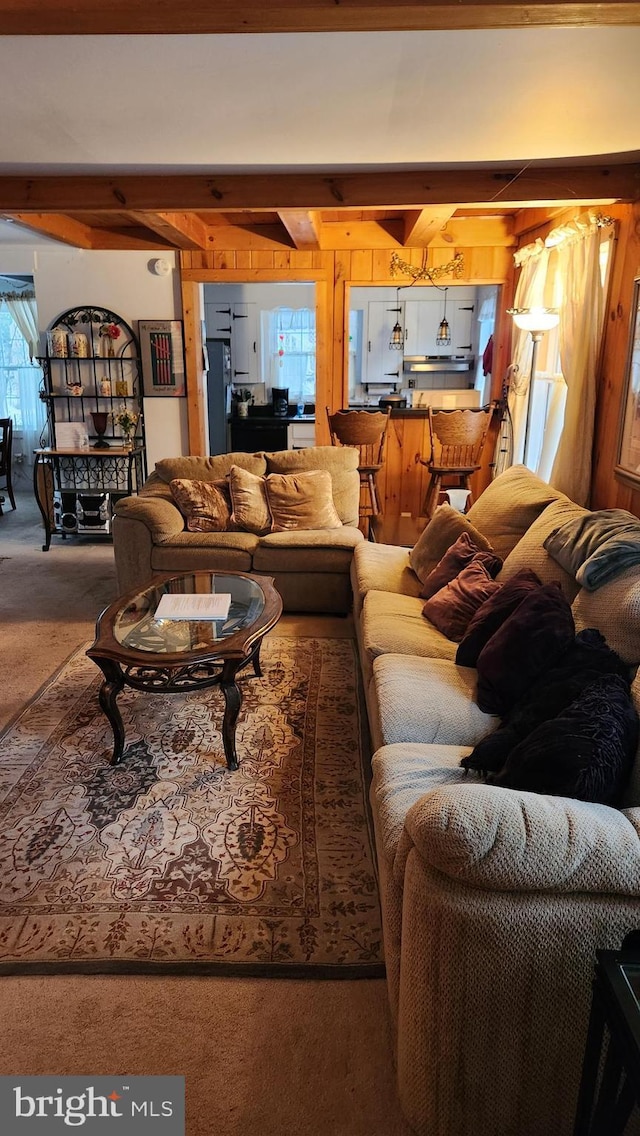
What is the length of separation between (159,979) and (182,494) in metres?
3.09

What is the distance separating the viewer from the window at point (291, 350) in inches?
337

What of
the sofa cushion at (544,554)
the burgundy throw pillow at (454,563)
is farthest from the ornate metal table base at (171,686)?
the sofa cushion at (544,554)

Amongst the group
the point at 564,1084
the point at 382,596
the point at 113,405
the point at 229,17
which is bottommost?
the point at 564,1084

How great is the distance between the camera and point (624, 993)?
1062 mm

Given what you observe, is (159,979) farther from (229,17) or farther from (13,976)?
(229,17)

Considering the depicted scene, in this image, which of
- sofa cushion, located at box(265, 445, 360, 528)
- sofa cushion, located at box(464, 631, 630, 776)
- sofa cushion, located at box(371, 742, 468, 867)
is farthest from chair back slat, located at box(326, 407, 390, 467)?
sofa cushion, located at box(371, 742, 468, 867)

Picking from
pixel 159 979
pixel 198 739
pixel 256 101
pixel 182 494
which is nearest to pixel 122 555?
pixel 182 494

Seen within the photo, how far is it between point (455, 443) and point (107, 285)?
3.29 metres

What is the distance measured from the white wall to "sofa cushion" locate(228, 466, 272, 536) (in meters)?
2.09

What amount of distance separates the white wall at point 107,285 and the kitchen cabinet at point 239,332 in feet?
7.78

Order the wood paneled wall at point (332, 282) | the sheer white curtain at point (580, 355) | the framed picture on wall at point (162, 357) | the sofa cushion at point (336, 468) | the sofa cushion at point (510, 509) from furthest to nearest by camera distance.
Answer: the framed picture on wall at point (162, 357) < the wood paneled wall at point (332, 282) < the sofa cushion at point (336, 468) < the sheer white curtain at point (580, 355) < the sofa cushion at point (510, 509)

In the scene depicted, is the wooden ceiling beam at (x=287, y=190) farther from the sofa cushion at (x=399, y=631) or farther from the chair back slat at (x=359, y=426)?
the sofa cushion at (x=399, y=631)

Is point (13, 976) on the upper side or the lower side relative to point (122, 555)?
lower

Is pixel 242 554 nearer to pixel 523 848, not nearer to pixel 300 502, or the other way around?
pixel 300 502
